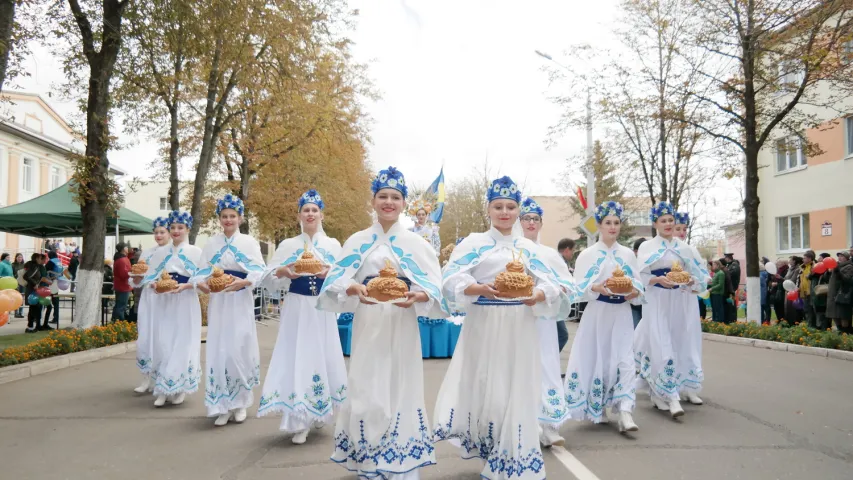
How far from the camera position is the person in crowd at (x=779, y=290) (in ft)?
53.2

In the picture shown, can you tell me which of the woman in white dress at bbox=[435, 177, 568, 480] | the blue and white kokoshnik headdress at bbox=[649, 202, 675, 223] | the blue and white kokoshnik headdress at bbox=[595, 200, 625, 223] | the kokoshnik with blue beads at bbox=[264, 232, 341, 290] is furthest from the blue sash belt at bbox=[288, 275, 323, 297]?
the blue and white kokoshnik headdress at bbox=[649, 202, 675, 223]

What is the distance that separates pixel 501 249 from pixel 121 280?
1244 centimetres

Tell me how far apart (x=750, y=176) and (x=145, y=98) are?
50.6ft

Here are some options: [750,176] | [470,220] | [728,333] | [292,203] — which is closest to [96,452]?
[728,333]

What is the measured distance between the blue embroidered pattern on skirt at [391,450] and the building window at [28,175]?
3580 cm

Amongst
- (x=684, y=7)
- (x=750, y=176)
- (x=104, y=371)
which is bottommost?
(x=104, y=371)

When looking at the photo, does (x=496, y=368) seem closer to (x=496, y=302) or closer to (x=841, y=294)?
(x=496, y=302)

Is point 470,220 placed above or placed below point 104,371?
above

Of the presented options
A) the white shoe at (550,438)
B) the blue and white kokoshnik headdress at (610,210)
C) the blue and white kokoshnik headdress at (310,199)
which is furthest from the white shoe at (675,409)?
the blue and white kokoshnik headdress at (310,199)

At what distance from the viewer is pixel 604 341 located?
258 inches

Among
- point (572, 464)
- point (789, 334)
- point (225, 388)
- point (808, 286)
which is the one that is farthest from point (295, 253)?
point (808, 286)

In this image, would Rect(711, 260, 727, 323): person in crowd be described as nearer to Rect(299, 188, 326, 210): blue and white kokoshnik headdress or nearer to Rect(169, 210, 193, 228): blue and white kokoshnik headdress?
Rect(299, 188, 326, 210): blue and white kokoshnik headdress

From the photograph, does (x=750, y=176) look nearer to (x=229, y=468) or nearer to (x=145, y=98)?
(x=229, y=468)

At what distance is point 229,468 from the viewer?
518 cm
